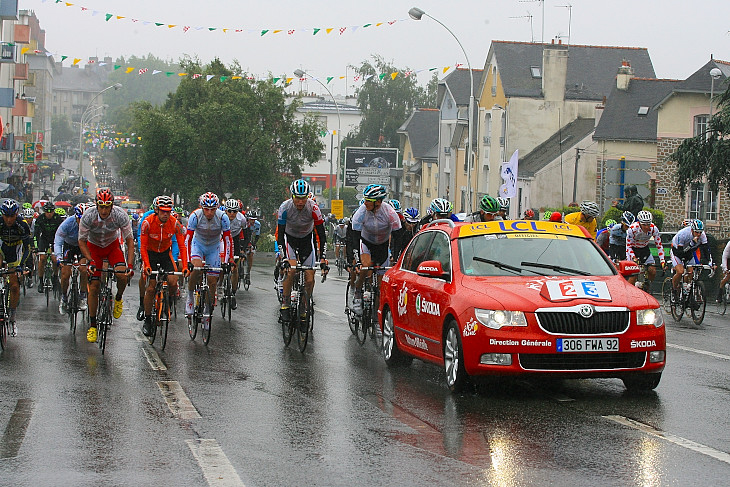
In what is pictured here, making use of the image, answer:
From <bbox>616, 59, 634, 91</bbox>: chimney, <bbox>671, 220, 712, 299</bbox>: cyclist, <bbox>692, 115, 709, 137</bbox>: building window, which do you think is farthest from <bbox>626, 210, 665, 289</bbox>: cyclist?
<bbox>616, 59, 634, 91</bbox>: chimney

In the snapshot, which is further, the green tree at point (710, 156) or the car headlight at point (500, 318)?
the green tree at point (710, 156)

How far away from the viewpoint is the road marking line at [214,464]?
6.41 meters

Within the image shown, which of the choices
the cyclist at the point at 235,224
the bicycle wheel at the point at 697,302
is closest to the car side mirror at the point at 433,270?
the cyclist at the point at 235,224

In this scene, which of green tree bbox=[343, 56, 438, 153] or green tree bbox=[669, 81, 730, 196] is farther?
green tree bbox=[343, 56, 438, 153]

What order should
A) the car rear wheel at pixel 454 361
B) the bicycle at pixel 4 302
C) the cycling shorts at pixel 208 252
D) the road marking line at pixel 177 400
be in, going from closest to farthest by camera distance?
the road marking line at pixel 177 400 < the car rear wheel at pixel 454 361 < the bicycle at pixel 4 302 < the cycling shorts at pixel 208 252

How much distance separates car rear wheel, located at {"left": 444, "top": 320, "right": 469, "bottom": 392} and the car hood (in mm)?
382

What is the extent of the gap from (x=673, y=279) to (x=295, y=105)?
37706mm

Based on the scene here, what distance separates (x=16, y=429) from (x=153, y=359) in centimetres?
425

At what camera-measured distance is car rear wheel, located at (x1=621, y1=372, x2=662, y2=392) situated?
31.7ft

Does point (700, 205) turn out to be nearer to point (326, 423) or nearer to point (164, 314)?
point (164, 314)

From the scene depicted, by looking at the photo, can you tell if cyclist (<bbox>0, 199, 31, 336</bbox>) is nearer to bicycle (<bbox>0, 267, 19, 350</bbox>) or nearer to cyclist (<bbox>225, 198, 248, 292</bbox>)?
bicycle (<bbox>0, 267, 19, 350</bbox>)

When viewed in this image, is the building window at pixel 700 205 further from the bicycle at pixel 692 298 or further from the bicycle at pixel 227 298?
the bicycle at pixel 227 298

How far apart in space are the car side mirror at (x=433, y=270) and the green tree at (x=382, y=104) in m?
85.5

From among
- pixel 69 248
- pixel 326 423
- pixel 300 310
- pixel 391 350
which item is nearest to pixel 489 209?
pixel 300 310
